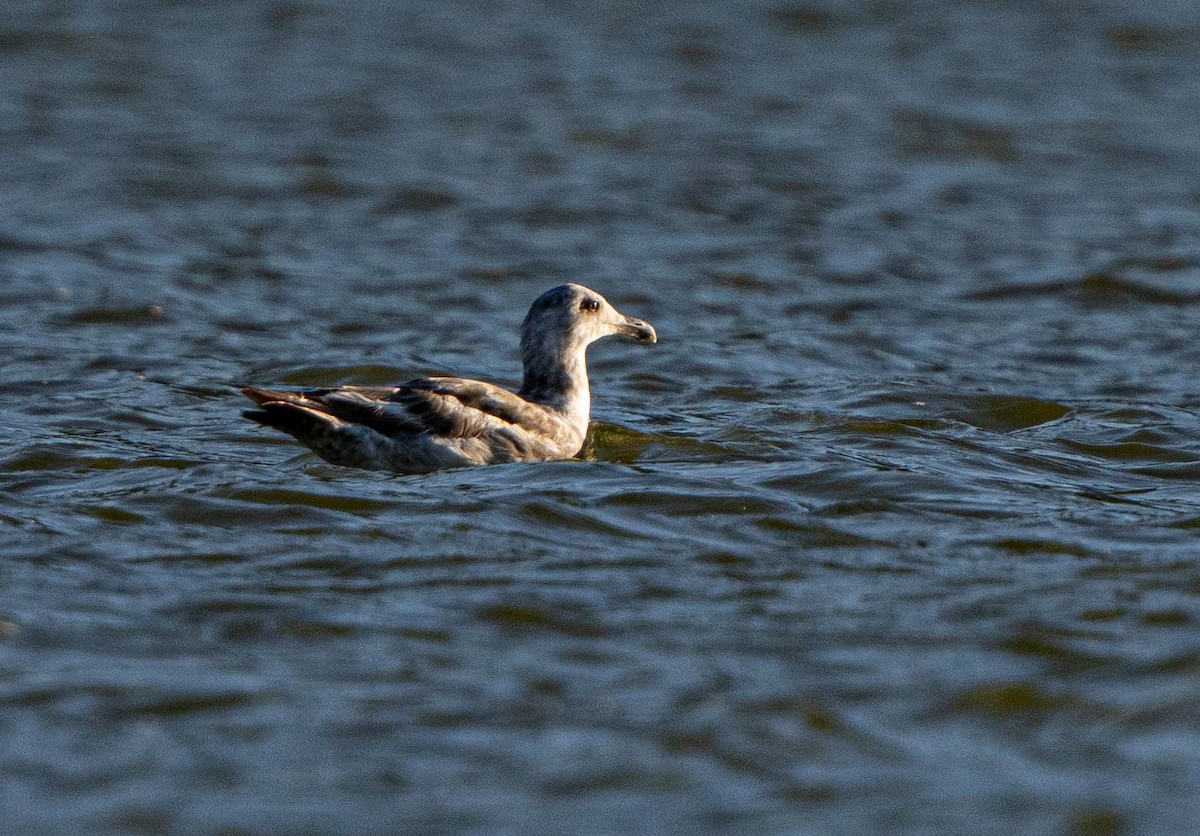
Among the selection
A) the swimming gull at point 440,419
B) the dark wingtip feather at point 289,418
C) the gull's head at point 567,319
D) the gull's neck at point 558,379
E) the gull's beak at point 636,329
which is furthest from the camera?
the gull's beak at point 636,329

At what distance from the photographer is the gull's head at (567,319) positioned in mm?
10391

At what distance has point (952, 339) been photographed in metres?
13.4

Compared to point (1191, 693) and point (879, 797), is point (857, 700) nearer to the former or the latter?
point (879, 797)

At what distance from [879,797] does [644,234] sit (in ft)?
35.4

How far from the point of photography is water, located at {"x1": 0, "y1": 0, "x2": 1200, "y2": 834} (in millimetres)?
5973

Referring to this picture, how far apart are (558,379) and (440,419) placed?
1003mm

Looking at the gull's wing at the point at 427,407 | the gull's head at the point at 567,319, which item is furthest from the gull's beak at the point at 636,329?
the gull's wing at the point at 427,407

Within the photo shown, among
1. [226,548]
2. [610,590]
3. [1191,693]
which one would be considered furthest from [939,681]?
[226,548]

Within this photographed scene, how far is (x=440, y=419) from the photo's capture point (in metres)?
9.47

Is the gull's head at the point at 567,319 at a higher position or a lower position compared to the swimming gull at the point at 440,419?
higher

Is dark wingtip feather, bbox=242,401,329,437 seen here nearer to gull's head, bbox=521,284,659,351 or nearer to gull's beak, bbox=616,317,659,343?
gull's head, bbox=521,284,659,351

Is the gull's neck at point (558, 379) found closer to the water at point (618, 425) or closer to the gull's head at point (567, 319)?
the gull's head at point (567, 319)

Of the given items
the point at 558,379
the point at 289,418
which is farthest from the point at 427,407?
the point at 558,379

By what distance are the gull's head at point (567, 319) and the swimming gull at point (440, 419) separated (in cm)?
6
